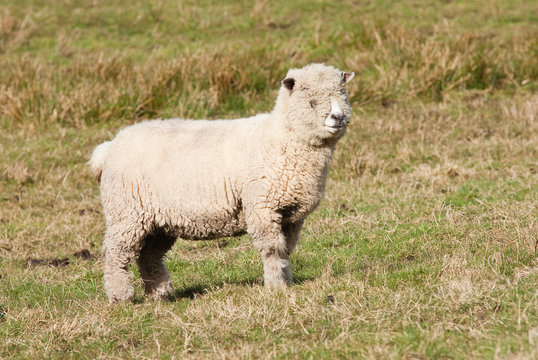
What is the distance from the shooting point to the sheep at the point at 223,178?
18.5ft

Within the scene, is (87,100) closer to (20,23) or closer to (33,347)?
(20,23)

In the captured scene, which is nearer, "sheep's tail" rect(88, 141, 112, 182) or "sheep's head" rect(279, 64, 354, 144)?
"sheep's head" rect(279, 64, 354, 144)

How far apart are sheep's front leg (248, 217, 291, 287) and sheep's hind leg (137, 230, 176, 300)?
1.11 meters

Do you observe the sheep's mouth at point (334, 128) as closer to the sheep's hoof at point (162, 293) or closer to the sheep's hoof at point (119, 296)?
the sheep's hoof at point (162, 293)

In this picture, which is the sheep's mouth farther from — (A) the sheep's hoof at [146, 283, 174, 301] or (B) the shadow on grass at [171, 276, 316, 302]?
(A) the sheep's hoof at [146, 283, 174, 301]

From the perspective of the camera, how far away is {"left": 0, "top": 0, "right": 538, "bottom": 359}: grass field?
16.0 ft

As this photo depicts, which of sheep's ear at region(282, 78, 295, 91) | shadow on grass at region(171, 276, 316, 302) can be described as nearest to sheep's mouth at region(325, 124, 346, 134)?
sheep's ear at region(282, 78, 295, 91)

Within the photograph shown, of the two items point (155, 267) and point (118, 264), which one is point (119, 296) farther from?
point (155, 267)

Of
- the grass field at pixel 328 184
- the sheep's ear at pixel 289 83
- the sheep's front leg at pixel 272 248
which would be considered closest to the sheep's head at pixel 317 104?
the sheep's ear at pixel 289 83

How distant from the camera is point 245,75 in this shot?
40.8ft

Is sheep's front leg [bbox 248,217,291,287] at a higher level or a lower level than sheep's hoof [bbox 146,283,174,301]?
higher

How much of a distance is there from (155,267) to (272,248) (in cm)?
132

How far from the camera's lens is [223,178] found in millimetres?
5859

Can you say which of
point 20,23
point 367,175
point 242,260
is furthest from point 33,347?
point 20,23
